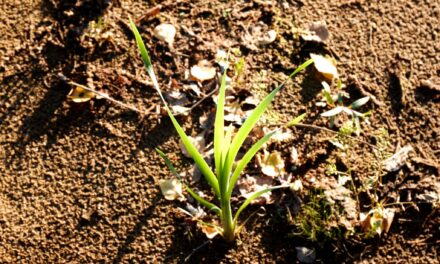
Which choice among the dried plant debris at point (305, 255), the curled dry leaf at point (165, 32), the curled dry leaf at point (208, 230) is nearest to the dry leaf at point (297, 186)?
the dried plant debris at point (305, 255)

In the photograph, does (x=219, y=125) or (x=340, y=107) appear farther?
(x=340, y=107)

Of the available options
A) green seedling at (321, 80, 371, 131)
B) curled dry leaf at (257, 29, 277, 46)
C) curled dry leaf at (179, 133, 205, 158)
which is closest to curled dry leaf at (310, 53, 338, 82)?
green seedling at (321, 80, 371, 131)

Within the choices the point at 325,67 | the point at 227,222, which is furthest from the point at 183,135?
the point at 325,67

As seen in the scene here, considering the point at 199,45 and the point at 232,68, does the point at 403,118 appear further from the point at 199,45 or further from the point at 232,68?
the point at 199,45

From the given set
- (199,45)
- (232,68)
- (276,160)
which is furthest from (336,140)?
(199,45)

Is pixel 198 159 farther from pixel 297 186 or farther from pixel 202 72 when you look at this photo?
pixel 202 72

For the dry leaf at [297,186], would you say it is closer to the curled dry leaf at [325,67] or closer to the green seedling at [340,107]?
the green seedling at [340,107]
